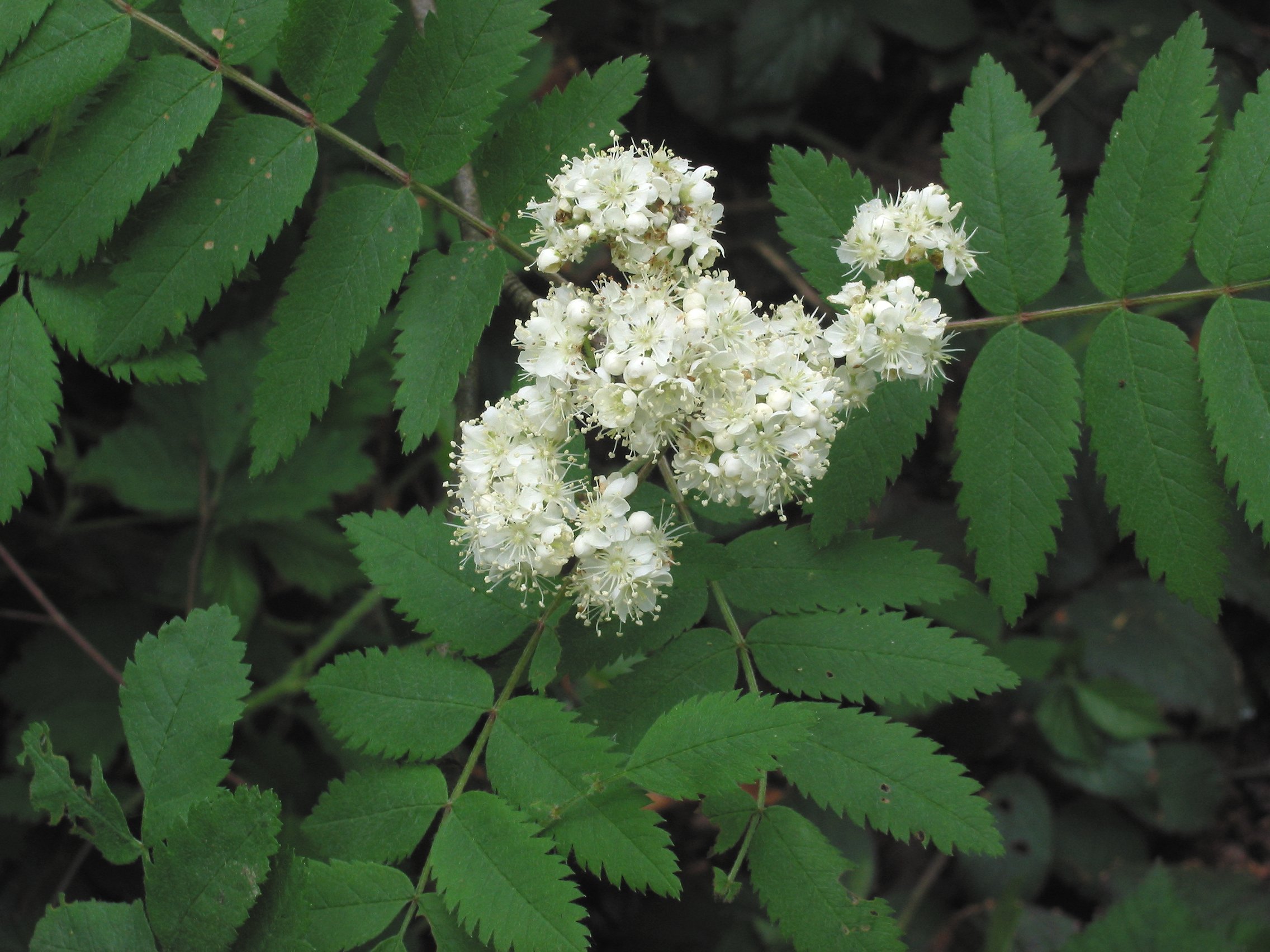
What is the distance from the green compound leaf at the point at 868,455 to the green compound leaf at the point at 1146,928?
213cm

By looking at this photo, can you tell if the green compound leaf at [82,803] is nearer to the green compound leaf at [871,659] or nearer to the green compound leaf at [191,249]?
the green compound leaf at [191,249]

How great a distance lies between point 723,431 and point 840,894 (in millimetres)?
1143

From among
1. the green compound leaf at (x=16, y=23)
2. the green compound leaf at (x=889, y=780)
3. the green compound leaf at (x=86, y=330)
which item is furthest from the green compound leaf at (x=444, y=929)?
the green compound leaf at (x=16, y=23)

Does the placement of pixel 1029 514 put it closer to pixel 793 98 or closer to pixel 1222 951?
pixel 1222 951

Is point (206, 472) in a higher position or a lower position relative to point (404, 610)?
lower

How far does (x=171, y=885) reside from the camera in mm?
2184

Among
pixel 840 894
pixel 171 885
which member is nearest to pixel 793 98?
pixel 840 894

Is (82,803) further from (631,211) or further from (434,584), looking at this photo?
(631,211)

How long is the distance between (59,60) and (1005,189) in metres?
2.49

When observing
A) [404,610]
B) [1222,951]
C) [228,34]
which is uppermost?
[228,34]

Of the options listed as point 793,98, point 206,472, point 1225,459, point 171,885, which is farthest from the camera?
point 793,98

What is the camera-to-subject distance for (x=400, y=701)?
247cm

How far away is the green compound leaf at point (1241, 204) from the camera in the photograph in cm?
240

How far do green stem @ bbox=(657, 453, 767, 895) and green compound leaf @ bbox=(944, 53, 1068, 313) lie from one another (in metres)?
1.02
